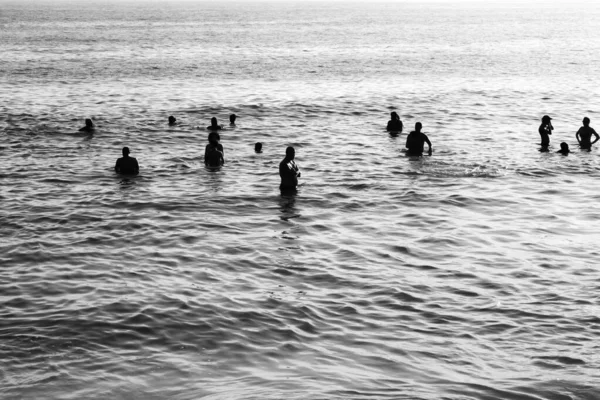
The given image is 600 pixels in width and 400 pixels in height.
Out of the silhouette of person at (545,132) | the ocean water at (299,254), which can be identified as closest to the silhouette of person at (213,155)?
the ocean water at (299,254)

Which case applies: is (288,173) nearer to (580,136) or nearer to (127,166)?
(127,166)

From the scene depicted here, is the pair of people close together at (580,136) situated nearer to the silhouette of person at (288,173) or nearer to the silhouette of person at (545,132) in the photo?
the silhouette of person at (545,132)

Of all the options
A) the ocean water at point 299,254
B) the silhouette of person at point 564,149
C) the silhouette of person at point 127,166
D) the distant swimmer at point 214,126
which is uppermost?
the distant swimmer at point 214,126

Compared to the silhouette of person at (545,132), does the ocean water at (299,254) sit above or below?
below

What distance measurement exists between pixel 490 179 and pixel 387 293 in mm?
11622

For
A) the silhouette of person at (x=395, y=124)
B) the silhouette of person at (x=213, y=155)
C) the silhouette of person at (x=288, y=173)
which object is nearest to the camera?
the silhouette of person at (x=288, y=173)

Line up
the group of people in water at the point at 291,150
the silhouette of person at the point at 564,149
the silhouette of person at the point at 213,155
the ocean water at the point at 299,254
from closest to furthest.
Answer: the ocean water at the point at 299,254, the group of people in water at the point at 291,150, the silhouette of person at the point at 213,155, the silhouette of person at the point at 564,149

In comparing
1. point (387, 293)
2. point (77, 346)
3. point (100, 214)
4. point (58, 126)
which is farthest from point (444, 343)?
point (58, 126)

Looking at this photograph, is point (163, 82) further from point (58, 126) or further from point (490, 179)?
point (490, 179)

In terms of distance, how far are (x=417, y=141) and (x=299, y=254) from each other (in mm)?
11735

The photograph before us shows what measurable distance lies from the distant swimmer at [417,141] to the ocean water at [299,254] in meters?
0.70

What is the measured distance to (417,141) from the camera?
98.8ft

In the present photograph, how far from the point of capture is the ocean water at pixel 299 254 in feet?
45.0

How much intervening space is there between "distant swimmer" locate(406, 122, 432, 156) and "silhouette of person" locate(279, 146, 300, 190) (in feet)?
21.9
